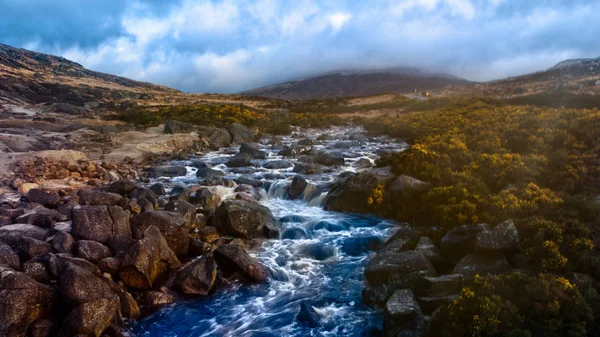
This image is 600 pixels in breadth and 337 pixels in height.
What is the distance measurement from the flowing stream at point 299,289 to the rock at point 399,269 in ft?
2.60

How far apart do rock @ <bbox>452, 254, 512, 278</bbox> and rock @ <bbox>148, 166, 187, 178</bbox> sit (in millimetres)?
19998

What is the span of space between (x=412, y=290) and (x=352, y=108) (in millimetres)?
63233

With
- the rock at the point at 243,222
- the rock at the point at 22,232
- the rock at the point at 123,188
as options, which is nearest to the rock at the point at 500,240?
the rock at the point at 243,222

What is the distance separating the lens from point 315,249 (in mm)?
15492

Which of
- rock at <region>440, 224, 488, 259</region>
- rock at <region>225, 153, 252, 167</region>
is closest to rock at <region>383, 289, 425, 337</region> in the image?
rock at <region>440, 224, 488, 259</region>

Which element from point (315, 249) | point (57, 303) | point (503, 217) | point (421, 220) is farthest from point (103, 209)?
point (503, 217)

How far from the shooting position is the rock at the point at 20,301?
8992mm

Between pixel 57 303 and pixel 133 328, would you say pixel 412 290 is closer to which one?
pixel 133 328

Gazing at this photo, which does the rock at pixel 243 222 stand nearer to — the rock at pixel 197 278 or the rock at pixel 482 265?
the rock at pixel 197 278

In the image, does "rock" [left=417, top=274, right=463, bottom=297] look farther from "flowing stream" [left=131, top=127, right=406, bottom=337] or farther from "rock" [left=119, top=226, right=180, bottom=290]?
"rock" [left=119, top=226, right=180, bottom=290]

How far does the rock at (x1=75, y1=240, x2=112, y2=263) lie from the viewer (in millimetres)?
12133

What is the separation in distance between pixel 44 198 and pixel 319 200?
1299 centimetres

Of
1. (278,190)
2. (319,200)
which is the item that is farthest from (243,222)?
(278,190)

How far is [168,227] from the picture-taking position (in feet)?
47.0
